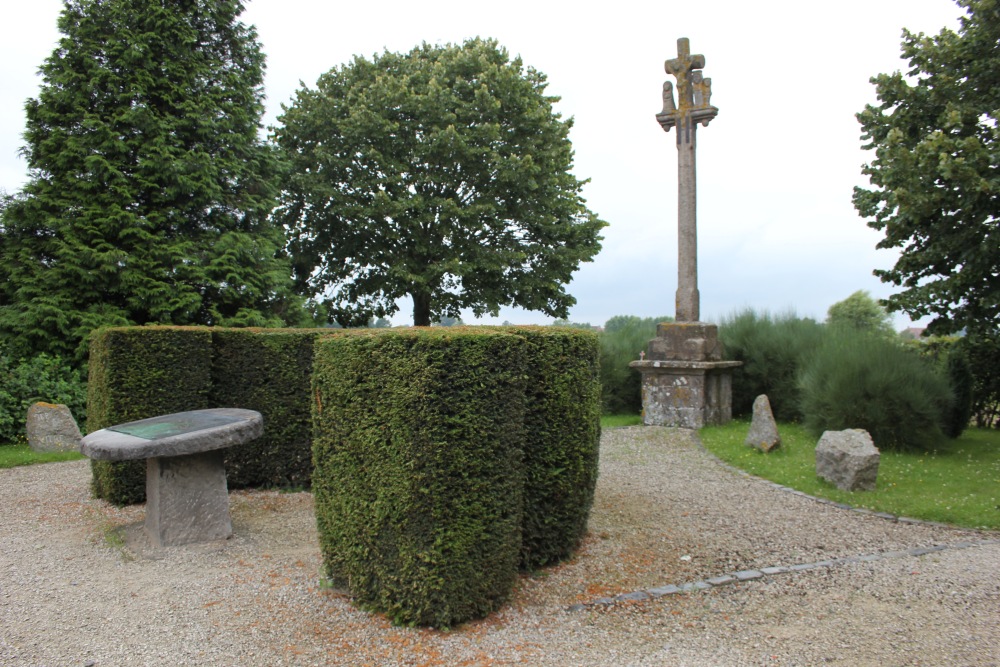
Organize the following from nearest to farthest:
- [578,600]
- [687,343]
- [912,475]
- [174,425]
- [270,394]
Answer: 1. [578,600]
2. [174,425]
3. [270,394]
4. [912,475]
5. [687,343]

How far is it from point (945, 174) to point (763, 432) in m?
3.79

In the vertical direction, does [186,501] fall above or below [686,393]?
below

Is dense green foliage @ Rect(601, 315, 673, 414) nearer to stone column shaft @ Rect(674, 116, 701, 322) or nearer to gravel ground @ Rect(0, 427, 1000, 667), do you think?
stone column shaft @ Rect(674, 116, 701, 322)

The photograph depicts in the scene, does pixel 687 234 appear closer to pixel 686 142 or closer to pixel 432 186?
pixel 686 142

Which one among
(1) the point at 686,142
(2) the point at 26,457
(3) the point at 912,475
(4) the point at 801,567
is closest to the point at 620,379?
(1) the point at 686,142

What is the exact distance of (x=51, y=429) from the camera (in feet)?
33.9

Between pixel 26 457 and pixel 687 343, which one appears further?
pixel 687 343

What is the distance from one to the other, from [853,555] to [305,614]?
3.97 metres

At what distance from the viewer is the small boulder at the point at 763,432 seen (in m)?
9.11

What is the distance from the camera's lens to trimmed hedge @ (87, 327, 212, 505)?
22.1ft

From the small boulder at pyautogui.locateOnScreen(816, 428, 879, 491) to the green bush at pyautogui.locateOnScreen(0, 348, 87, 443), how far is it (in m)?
11.5

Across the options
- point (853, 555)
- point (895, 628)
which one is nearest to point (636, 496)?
point (853, 555)

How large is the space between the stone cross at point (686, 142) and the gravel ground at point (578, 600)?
586 cm

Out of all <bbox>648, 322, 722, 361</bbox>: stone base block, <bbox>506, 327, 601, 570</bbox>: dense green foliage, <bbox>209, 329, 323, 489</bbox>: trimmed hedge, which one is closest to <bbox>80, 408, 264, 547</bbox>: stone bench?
<bbox>209, 329, 323, 489</bbox>: trimmed hedge
